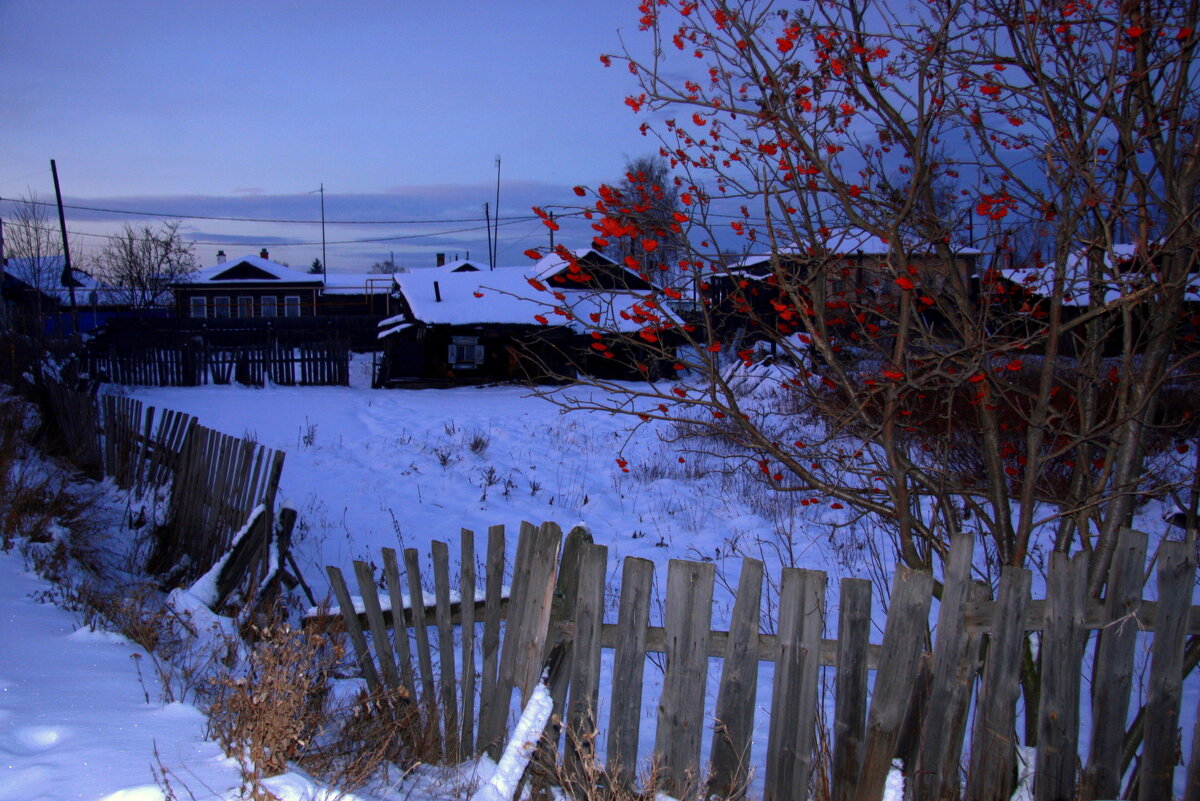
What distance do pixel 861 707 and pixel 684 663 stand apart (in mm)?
594

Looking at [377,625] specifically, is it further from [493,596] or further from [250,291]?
[250,291]

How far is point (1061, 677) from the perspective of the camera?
109 inches

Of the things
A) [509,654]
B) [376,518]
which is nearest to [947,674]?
[509,654]

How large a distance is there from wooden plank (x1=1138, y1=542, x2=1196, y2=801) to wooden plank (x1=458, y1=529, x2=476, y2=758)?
2.41 m

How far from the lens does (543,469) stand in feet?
34.9

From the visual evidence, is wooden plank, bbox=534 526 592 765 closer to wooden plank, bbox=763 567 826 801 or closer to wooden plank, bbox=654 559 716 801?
wooden plank, bbox=654 559 716 801

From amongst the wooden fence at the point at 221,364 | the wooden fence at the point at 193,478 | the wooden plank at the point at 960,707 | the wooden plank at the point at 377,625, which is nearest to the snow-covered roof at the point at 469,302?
the wooden fence at the point at 221,364

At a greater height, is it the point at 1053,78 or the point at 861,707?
the point at 1053,78

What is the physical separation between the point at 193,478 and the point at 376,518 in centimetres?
195

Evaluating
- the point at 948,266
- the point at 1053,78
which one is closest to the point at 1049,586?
the point at 948,266

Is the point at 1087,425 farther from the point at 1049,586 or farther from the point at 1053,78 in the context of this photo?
the point at 1053,78

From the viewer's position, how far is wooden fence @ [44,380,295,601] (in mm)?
4984

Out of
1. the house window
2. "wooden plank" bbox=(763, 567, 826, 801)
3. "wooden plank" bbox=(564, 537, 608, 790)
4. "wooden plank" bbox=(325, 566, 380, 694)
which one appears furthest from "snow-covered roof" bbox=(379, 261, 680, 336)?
"wooden plank" bbox=(763, 567, 826, 801)

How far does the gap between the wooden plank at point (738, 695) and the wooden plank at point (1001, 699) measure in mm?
759
